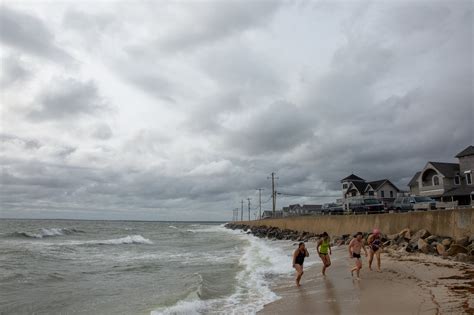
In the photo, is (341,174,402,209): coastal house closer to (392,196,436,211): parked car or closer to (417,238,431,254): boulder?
(392,196,436,211): parked car

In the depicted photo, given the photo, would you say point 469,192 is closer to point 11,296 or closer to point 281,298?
point 281,298

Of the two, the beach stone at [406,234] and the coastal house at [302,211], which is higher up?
the coastal house at [302,211]

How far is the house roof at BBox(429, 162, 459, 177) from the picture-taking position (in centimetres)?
3814

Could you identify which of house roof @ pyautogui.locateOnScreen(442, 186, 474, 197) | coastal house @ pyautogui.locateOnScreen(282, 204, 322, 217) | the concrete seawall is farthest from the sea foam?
coastal house @ pyautogui.locateOnScreen(282, 204, 322, 217)

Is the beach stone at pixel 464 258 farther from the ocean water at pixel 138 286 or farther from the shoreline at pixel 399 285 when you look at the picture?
the ocean water at pixel 138 286

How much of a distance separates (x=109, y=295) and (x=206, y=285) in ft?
11.8

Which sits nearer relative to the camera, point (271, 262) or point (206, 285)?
point (206, 285)

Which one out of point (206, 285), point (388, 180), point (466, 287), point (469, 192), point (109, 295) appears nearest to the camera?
point (466, 287)

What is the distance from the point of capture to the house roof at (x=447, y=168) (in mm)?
38144

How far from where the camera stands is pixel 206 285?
15227 millimetres

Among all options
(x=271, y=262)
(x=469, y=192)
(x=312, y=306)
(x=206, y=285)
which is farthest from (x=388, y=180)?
(x=312, y=306)

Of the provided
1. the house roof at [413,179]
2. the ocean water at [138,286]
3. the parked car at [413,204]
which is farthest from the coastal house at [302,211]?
the ocean water at [138,286]

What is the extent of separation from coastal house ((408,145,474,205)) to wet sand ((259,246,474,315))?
24224 mm

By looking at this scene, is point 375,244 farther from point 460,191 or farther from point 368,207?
point 460,191
